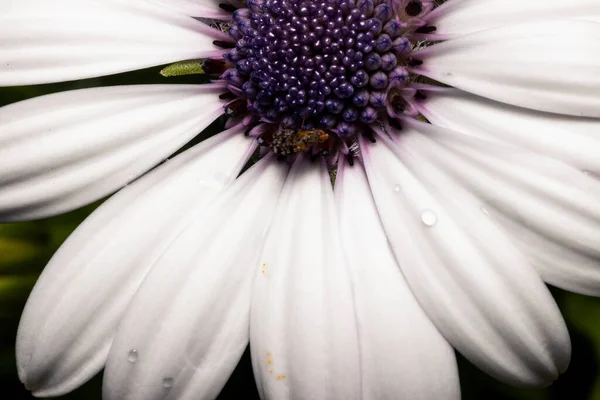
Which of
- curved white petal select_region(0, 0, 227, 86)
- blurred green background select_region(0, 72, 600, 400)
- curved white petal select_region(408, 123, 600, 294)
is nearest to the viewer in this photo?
curved white petal select_region(408, 123, 600, 294)

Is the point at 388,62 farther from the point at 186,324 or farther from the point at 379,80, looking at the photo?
the point at 186,324

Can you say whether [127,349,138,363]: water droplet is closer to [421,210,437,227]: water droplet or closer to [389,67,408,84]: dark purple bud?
[421,210,437,227]: water droplet

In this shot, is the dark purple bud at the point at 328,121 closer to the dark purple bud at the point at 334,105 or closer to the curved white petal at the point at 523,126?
the dark purple bud at the point at 334,105

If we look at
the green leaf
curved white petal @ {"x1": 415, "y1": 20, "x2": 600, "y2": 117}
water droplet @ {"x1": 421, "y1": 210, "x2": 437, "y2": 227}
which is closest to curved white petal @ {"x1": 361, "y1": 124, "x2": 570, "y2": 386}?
water droplet @ {"x1": 421, "y1": 210, "x2": 437, "y2": 227}

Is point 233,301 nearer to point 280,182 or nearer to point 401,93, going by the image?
point 280,182

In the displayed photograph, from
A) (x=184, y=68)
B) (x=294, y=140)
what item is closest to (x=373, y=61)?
(x=294, y=140)

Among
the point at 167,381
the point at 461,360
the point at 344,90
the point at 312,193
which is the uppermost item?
the point at 344,90

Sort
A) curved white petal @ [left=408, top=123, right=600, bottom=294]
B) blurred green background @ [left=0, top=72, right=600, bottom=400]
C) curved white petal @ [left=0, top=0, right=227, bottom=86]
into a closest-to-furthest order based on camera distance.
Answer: curved white petal @ [left=408, top=123, right=600, bottom=294], curved white petal @ [left=0, top=0, right=227, bottom=86], blurred green background @ [left=0, top=72, right=600, bottom=400]
